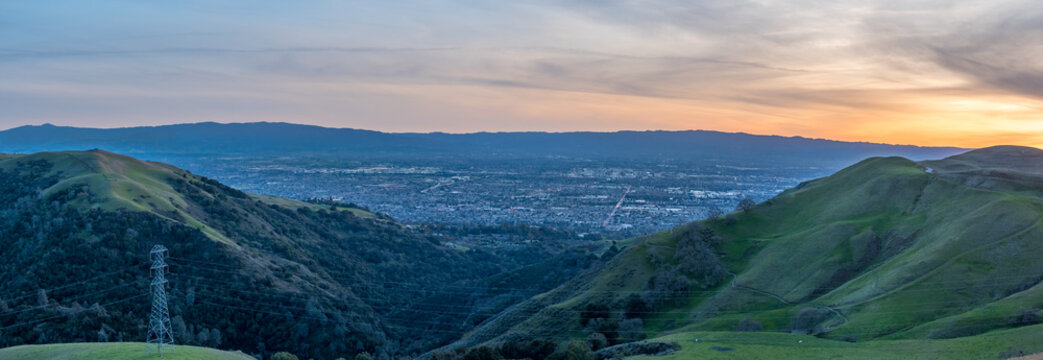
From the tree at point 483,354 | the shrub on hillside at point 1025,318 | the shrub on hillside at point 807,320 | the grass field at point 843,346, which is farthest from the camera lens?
the shrub on hillside at point 807,320

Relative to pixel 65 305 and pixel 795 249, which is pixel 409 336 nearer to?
pixel 65 305

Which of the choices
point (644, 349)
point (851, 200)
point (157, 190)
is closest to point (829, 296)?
point (644, 349)

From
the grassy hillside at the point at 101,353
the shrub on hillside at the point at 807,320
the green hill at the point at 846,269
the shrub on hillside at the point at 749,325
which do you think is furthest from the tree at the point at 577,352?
the grassy hillside at the point at 101,353

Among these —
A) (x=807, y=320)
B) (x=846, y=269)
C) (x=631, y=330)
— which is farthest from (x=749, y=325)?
A: (x=846, y=269)

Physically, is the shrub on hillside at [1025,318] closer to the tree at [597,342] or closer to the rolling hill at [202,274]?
the tree at [597,342]

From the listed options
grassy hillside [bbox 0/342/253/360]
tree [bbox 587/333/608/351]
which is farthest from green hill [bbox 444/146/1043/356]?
grassy hillside [bbox 0/342/253/360]
